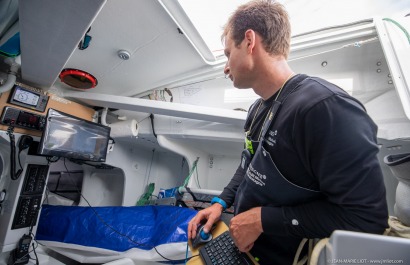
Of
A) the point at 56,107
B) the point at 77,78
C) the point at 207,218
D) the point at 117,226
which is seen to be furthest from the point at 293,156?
the point at 56,107

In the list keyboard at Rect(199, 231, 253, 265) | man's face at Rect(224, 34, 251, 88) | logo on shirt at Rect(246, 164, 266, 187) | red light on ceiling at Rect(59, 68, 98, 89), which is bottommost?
keyboard at Rect(199, 231, 253, 265)

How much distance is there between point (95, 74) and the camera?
1663 millimetres

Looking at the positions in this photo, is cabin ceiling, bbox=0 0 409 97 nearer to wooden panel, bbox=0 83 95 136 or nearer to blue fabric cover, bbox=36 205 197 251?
wooden panel, bbox=0 83 95 136

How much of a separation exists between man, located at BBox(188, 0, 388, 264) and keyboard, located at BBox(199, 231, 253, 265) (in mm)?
63

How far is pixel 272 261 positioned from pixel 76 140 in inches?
62.7

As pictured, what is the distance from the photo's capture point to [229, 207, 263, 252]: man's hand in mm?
629

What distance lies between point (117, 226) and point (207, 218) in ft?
3.36

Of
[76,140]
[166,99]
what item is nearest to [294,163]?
[166,99]

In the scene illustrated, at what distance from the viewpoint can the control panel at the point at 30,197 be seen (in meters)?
1.50

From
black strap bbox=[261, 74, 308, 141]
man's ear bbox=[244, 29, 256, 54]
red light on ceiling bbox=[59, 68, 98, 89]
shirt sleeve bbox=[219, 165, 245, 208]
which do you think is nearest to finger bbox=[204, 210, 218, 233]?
shirt sleeve bbox=[219, 165, 245, 208]

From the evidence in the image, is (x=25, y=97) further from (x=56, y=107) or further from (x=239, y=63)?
(x=239, y=63)

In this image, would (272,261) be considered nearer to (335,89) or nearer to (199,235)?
(199,235)

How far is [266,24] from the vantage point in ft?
2.75

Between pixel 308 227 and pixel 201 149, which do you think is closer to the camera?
pixel 308 227
